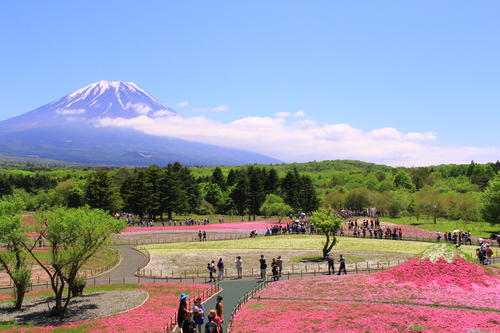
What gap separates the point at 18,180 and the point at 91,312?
131655 mm

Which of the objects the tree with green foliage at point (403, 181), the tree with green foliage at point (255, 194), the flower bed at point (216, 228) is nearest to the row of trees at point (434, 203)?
the tree with green foliage at point (255, 194)

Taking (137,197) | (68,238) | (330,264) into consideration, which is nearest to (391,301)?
(330,264)

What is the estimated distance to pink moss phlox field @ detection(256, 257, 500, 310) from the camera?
79.2 feet

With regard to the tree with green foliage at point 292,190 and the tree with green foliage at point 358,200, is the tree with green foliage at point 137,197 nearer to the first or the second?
the tree with green foliage at point 292,190

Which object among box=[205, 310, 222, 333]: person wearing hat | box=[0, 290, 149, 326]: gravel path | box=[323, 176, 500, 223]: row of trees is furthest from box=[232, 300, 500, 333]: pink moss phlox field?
box=[323, 176, 500, 223]: row of trees

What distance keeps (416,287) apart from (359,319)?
271 inches

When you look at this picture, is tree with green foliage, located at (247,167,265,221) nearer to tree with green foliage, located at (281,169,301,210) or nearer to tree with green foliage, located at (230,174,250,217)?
tree with green foliage, located at (230,174,250,217)

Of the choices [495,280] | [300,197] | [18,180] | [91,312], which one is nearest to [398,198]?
[300,197]

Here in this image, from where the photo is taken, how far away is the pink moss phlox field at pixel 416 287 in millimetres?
24150

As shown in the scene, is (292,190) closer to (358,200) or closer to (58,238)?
(358,200)

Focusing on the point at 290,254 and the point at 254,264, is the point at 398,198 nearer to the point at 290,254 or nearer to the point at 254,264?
the point at 290,254

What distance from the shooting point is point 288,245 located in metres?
52.9

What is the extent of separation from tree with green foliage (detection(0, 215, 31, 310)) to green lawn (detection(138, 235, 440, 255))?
2266cm

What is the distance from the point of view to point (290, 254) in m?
46.2
